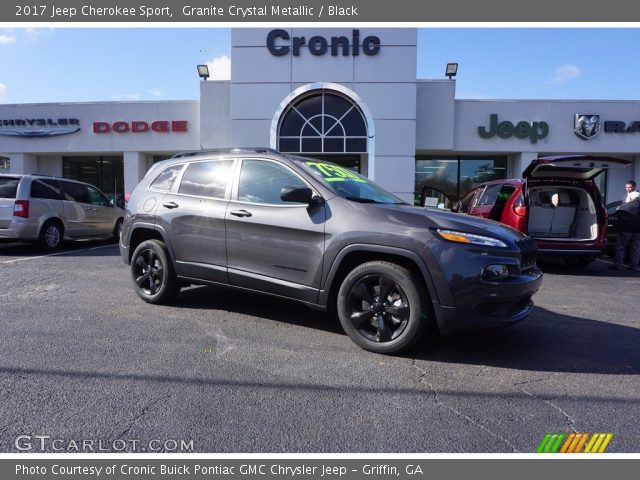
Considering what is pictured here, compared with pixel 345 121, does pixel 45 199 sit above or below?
below

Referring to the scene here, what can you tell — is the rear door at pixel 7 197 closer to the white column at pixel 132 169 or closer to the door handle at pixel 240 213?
the door handle at pixel 240 213

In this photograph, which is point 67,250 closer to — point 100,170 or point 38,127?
point 38,127

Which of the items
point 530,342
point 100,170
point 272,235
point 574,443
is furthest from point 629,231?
point 100,170

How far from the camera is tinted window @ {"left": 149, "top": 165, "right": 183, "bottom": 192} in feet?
16.8

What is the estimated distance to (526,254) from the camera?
→ 374 centimetres

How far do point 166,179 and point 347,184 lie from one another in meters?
2.35

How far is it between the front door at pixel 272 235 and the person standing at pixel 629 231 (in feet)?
25.6

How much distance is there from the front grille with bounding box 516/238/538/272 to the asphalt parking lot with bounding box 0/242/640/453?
782 millimetres

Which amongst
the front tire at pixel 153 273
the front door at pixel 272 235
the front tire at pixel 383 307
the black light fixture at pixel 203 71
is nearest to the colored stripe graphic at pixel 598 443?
the front tire at pixel 383 307

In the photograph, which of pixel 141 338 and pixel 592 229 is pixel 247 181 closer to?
→ pixel 141 338

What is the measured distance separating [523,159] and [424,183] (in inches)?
168

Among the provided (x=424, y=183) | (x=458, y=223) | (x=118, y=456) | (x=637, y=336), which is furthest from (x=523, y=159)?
(x=118, y=456)

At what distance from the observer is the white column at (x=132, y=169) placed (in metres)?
19.3

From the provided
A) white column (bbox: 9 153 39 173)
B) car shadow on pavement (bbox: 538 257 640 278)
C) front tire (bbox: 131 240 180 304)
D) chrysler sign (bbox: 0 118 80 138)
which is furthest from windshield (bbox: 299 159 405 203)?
white column (bbox: 9 153 39 173)
